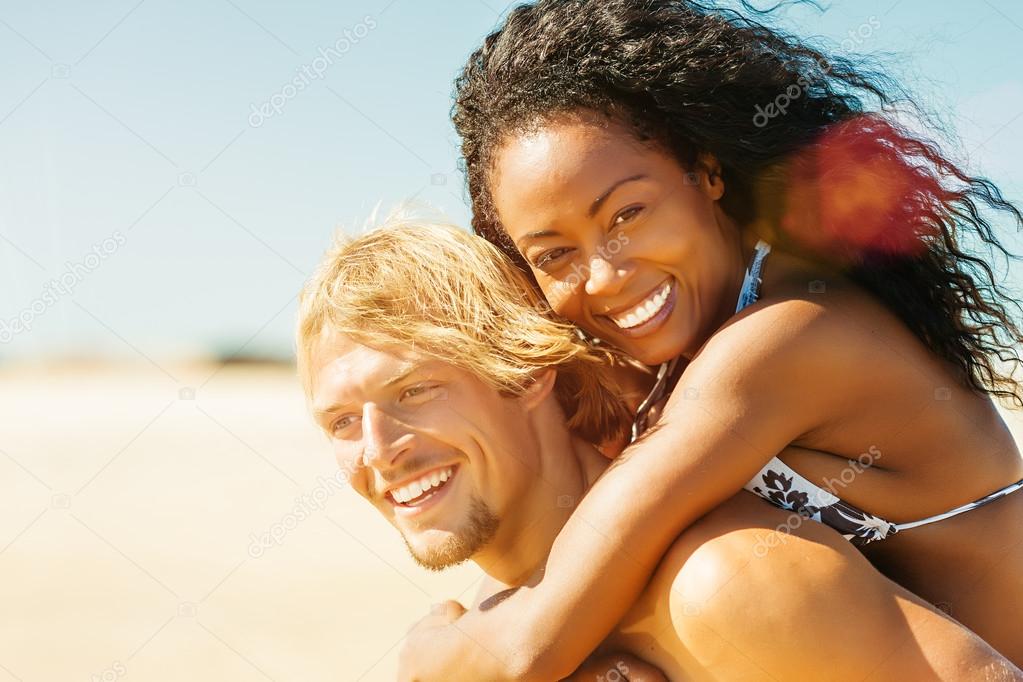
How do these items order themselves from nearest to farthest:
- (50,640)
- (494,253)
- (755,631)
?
(755,631) < (494,253) < (50,640)

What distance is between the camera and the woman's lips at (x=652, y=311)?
3.33 m

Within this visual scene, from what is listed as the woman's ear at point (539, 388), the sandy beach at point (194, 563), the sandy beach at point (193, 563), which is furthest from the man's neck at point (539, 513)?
the sandy beach at point (193, 563)

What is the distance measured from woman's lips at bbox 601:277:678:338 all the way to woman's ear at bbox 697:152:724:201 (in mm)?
338

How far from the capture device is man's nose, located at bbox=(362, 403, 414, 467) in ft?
11.5

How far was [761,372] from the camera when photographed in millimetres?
2896

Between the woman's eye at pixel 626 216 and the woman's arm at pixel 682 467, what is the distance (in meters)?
0.48

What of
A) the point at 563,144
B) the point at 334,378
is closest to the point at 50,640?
the point at 334,378

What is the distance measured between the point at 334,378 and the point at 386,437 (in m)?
0.28

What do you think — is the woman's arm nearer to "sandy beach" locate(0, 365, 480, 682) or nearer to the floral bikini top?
the floral bikini top

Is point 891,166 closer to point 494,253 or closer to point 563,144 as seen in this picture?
point 563,144

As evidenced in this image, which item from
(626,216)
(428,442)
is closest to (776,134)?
(626,216)

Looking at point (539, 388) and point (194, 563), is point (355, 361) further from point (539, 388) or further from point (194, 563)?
point (194, 563)

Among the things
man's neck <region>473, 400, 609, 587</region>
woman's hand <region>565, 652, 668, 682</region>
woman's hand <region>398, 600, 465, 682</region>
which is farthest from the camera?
man's neck <region>473, 400, 609, 587</region>

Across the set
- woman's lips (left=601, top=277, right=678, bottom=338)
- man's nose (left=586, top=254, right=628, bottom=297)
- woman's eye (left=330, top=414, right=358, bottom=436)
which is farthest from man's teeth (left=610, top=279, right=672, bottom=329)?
woman's eye (left=330, top=414, right=358, bottom=436)
